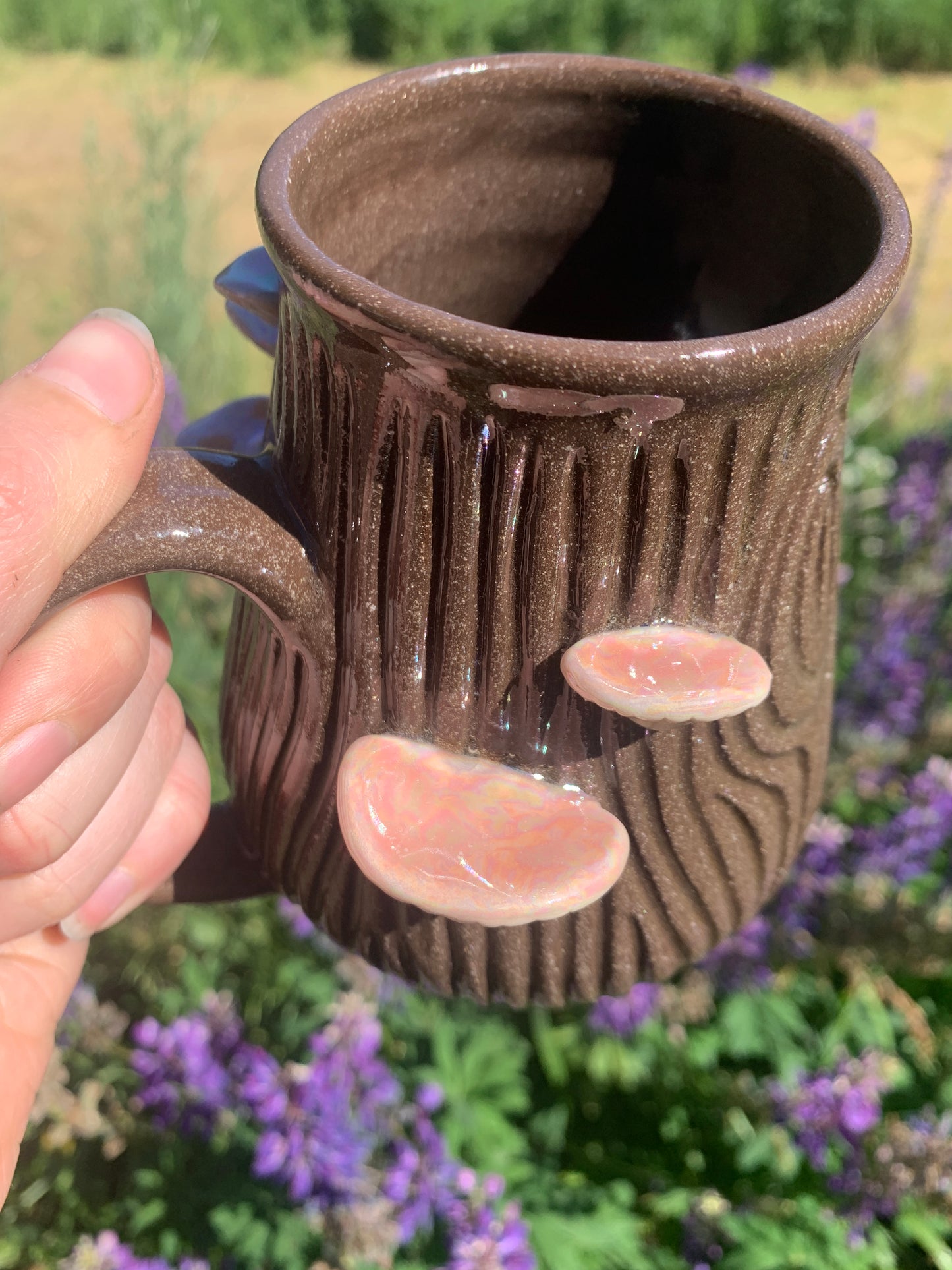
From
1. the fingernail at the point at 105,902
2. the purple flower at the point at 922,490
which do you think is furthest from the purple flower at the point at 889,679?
the fingernail at the point at 105,902

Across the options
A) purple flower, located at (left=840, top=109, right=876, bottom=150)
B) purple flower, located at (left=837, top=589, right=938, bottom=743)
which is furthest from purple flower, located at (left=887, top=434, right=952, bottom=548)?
purple flower, located at (left=840, top=109, right=876, bottom=150)

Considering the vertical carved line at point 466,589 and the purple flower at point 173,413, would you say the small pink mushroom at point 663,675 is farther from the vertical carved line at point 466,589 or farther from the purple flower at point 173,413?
the purple flower at point 173,413

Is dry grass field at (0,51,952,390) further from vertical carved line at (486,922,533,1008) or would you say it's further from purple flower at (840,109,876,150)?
vertical carved line at (486,922,533,1008)

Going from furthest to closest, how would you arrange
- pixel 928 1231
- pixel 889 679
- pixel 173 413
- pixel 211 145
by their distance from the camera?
pixel 211 145
pixel 889 679
pixel 173 413
pixel 928 1231

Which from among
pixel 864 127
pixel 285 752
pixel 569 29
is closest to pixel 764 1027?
pixel 285 752

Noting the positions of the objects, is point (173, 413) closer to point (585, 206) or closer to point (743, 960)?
point (585, 206)

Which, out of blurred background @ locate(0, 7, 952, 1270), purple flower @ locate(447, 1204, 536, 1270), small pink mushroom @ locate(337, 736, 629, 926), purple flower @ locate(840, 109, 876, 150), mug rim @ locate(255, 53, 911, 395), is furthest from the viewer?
purple flower @ locate(840, 109, 876, 150)
